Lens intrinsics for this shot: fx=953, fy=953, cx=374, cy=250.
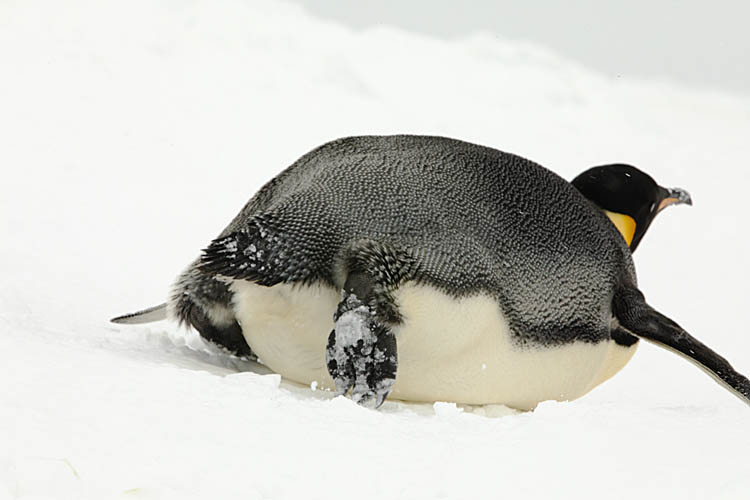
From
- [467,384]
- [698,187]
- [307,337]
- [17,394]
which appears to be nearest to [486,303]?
[467,384]

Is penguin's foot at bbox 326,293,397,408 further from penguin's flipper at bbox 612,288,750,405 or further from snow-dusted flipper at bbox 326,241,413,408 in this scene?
penguin's flipper at bbox 612,288,750,405

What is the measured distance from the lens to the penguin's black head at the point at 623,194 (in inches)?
101

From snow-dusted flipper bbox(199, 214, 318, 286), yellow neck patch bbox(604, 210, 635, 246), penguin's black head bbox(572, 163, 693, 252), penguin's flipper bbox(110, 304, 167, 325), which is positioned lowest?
penguin's flipper bbox(110, 304, 167, 325)

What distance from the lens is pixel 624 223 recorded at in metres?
2.65

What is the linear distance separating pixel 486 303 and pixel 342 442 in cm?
62

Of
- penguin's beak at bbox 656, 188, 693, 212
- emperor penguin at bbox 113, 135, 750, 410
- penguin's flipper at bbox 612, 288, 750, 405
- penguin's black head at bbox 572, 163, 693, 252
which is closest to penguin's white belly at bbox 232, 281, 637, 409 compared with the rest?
emperor penguin at bbox 113, 135, 750, 410

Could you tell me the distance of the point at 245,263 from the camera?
1.75 meters

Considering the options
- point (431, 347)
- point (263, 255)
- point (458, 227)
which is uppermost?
point (458, 227)

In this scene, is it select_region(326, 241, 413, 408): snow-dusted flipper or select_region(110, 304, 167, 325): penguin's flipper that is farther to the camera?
select_region(110, 304, 167, 325): penguin's flipper

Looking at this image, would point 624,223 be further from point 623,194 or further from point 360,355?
point 360,355

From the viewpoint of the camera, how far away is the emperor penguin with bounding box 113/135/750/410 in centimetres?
176

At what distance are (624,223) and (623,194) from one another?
0.30ft

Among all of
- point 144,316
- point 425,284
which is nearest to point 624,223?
point 425,284

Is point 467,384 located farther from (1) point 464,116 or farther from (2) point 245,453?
(1) point 464,116
